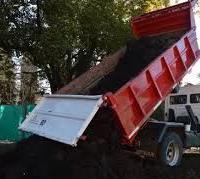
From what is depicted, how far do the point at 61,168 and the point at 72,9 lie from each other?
42.8 ft

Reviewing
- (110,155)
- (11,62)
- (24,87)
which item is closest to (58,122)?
(110,155)

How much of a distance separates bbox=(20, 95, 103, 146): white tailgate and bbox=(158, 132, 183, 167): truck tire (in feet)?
7.99

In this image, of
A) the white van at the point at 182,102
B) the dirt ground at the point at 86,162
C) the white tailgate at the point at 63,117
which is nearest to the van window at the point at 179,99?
the white van at the point at 182,102

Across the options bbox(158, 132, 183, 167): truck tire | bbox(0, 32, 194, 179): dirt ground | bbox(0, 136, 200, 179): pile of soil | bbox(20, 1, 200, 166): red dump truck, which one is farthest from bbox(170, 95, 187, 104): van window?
bbox(0, 136, 200, 179): pile of soil

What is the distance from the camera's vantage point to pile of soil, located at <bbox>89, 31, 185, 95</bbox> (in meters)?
10.7

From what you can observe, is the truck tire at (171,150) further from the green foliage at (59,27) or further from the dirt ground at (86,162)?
the green foliage at (59,27)

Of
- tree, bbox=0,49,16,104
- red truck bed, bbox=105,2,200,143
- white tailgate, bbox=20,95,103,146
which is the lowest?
tree, bbox=0,49,16,104

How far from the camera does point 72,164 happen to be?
8.53 m

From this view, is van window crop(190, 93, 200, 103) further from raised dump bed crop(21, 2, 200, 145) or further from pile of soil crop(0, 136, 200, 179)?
pile of soil crop(0, 136, 200, 179)

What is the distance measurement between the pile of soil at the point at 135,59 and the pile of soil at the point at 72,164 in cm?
177

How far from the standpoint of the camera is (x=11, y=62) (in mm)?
23453

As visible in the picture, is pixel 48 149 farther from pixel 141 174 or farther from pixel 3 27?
pixel 3 27

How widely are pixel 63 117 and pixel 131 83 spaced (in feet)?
4.78

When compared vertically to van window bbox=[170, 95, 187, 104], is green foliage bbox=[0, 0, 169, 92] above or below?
above
